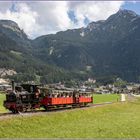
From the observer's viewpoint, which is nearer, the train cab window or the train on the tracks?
the train on the tracks

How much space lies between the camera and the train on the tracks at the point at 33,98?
60062 mm

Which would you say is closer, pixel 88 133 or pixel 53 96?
pixel 88 133

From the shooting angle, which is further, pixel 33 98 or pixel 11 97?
pixel 33 98

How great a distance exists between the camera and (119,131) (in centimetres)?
4378

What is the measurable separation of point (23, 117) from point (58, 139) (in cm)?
1331

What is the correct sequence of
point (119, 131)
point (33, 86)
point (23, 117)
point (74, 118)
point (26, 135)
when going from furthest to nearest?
1. point (33, 86)
2. point (74, 118)
3. point (23, 117)
4. point (119, 131)
5. point (26, 135)

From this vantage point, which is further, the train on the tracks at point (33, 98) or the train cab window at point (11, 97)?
the train cab window at point (11, 97)

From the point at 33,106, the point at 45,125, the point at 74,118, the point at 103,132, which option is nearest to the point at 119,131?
the point at 103,132

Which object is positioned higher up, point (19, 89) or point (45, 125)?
point (19, 89)

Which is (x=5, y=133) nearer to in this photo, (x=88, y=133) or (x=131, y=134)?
(x=88, y=133)

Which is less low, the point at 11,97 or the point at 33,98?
the point at 11,97

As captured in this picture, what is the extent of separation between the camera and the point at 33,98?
64.2 meters

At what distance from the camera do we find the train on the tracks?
60.1 m

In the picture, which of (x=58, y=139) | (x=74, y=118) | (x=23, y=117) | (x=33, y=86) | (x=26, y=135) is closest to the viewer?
(x=58, y=139)
